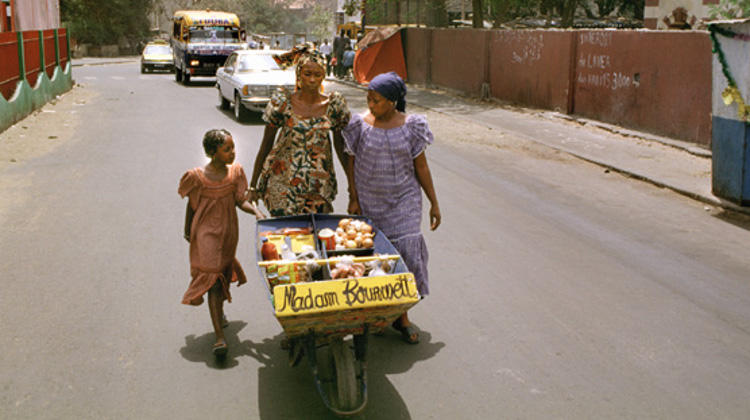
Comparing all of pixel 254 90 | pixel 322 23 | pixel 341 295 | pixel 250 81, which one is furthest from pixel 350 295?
pixel 322 23

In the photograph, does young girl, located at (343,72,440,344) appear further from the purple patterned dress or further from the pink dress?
the pink dress

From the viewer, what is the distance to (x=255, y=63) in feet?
58.8

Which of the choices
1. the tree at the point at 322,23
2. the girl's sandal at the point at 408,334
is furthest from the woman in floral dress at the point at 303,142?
the tree at the point at 322,23

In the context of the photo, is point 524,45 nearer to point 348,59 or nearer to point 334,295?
point 348,59

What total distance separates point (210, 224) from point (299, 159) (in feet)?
2.28

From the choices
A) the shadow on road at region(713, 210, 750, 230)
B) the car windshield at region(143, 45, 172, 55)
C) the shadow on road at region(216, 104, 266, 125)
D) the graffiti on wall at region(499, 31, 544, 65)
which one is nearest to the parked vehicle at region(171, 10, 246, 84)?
the car windshield at region(143, 45, 172, 55)

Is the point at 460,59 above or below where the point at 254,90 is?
above

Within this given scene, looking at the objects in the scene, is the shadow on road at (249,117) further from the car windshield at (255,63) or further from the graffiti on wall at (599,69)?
the graffiti on wall at (599,69)

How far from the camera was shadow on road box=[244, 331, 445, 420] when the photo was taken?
12.6ft

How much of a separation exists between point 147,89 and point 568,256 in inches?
848

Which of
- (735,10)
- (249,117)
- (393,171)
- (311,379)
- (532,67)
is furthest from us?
(532,67)

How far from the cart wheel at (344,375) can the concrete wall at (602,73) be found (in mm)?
10923

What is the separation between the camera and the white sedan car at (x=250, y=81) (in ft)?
52.9

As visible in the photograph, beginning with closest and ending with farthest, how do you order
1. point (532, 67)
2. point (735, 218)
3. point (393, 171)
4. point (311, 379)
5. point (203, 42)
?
point (311, 379), point (393, 171), point (735, 218), point (532, 67), point (203, 42)
